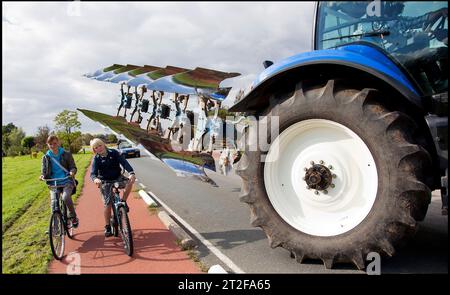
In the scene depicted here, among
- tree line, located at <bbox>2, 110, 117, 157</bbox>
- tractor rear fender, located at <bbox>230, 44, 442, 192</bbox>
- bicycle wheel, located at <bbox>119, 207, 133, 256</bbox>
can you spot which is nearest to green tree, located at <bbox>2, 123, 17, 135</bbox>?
tree line, located at <bbox>2, 110, 117, 157</bbox>

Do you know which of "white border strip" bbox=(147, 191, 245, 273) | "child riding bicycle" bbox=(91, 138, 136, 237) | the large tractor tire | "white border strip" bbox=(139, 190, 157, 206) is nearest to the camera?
the large tractor tire

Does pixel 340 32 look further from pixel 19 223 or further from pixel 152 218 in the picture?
pixel 19 223

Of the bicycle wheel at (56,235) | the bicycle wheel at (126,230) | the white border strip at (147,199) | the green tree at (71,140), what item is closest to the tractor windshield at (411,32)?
the bicycle wheel at (126,230)

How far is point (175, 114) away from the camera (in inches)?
197

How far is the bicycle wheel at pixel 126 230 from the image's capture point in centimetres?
414

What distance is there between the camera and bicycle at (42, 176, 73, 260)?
4.22 m

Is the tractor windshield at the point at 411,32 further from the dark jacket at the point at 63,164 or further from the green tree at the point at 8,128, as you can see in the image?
the dark jacket at the point at 63,164

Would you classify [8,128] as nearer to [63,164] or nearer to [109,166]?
[63,164]

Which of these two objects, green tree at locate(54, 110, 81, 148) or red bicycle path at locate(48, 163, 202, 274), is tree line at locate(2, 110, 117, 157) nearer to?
green tree at locate(54, 110, 81, 148)

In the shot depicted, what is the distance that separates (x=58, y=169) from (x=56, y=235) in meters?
0.92

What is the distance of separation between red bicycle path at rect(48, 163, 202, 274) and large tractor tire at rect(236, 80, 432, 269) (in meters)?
1.11

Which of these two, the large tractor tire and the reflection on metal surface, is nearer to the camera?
the large tractor tire

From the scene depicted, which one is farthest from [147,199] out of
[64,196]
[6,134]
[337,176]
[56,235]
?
[337,176]

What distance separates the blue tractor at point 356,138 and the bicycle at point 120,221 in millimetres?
1625
